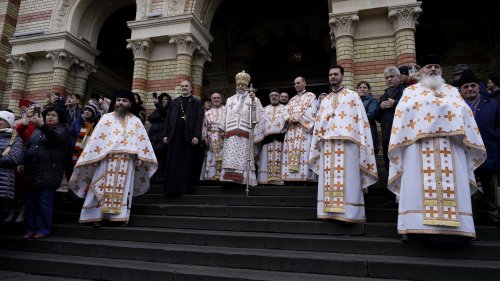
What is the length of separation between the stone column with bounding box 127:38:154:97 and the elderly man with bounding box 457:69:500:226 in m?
7.62

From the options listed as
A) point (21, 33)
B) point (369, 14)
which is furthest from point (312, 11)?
point (21, 33)

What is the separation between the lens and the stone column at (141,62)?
9203 millimetres

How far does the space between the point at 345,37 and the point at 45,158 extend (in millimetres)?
6646

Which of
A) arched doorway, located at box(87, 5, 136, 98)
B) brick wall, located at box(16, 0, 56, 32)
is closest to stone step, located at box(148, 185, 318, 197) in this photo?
brick wall, located at box(16, 0, 56, 32)

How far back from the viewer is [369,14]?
311 inches

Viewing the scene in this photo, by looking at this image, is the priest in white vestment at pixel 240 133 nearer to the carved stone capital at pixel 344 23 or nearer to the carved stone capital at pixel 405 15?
the carved stone capital at pixel 344 23

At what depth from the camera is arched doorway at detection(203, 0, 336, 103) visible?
481 inches

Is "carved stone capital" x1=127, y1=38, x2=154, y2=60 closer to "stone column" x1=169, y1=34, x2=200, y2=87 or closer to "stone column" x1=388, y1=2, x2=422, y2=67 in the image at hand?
"stone column" x1=169, y1=34, x2=200, y2=87

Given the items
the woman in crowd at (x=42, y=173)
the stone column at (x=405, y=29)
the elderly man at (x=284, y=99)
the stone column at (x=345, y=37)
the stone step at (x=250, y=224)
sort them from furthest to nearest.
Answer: the stone column at (x=345, y=37), the stone column at (x=405, y=29), the elderly man at (x=284, y=99), the woman in crowd at (x=42, y=173), the stone step at (x=250, y=224)

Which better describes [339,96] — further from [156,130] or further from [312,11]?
[312,11]

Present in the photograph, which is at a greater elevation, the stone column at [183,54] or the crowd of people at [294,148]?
the stone column at [183,54]

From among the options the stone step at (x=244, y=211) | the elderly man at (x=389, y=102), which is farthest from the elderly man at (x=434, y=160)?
the elderly man at (x=389, y=102)

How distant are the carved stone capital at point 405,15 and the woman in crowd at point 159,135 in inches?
211

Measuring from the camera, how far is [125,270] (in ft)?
11.8
